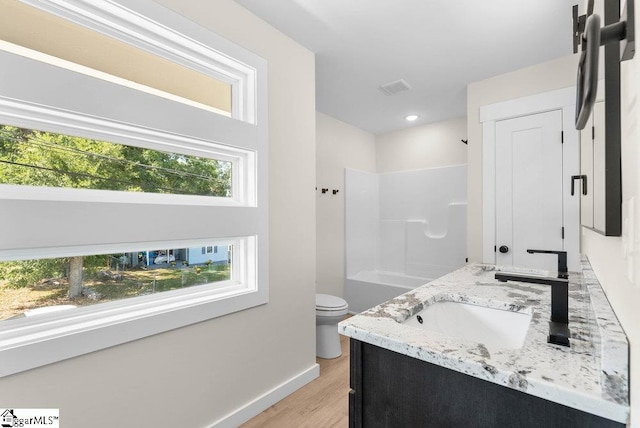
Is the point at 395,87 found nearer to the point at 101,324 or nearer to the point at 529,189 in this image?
the point at 529,189

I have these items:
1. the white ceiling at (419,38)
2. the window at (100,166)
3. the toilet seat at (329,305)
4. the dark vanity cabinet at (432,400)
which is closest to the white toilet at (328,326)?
the toilet seat at (329,305)

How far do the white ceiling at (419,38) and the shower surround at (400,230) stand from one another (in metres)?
1.28

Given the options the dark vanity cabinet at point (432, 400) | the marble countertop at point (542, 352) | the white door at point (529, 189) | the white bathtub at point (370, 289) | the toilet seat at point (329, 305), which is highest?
the white door at point (529, 189)

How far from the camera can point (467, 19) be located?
6.24 feet

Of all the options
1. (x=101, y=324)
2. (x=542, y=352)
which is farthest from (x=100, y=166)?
(x=542, y=352)

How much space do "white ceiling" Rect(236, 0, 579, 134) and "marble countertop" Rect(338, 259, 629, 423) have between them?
1.67m

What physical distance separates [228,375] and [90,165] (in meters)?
1.32

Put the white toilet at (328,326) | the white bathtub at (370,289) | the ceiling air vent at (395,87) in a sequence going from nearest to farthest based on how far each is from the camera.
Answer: the white toilet at (328,326)
the ceiling air vent at (395,87)
the white bathtub at (370,289)

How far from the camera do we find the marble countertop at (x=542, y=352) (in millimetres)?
603

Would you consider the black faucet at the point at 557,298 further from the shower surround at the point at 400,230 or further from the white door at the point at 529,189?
the shower surround at the point at 400,230

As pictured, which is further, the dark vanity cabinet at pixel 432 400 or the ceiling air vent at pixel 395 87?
the ceiling air vent at pixel 395 87

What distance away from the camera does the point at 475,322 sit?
132 cm

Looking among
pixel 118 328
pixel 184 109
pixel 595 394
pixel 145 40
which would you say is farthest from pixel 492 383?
pixel 145 40

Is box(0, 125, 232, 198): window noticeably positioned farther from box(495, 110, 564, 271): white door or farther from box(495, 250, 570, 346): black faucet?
box(495, 110, 564, 271): white door
